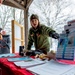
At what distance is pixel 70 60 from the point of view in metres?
0.86

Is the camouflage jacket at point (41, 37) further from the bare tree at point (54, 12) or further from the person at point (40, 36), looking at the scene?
the bare tree at point (54, 12)

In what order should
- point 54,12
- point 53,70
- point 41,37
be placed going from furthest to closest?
1. point 54,12
2. point 41,37
3. point 53,70

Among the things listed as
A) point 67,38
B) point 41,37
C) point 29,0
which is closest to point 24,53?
point 41,37

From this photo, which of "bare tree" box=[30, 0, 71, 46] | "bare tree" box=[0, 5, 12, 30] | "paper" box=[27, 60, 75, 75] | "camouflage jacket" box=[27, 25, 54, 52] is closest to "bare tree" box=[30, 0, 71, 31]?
"bare tree" box=[30, 0, 71, 46]

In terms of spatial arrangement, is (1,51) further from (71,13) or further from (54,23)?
(71,13)

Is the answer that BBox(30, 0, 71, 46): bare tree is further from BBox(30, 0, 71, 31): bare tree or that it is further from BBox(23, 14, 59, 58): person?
BBox(23, 14, 59, 58): person

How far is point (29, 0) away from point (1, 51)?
1814 millimetres

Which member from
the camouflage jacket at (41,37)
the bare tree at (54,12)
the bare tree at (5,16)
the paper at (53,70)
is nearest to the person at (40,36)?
the camouflage jacket at (41,37)

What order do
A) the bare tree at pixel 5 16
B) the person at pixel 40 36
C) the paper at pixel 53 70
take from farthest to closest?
the bare tree at pixel 5 16, the person at pixel 40 36, the paper at pixel 53 70

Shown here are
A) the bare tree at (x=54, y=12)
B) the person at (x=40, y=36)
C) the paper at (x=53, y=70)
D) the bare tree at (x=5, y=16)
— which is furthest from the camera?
the bare tree at (x=5, y=16)

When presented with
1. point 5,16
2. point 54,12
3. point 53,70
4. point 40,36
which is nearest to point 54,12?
point 54,12

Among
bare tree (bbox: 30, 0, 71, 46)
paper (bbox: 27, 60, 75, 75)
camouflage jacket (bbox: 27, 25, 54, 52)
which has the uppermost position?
bare tree (bbox: 30, 0, 71, 46)

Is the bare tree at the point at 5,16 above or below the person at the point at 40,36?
above

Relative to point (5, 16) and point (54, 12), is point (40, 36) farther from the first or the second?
point (5, 16)
